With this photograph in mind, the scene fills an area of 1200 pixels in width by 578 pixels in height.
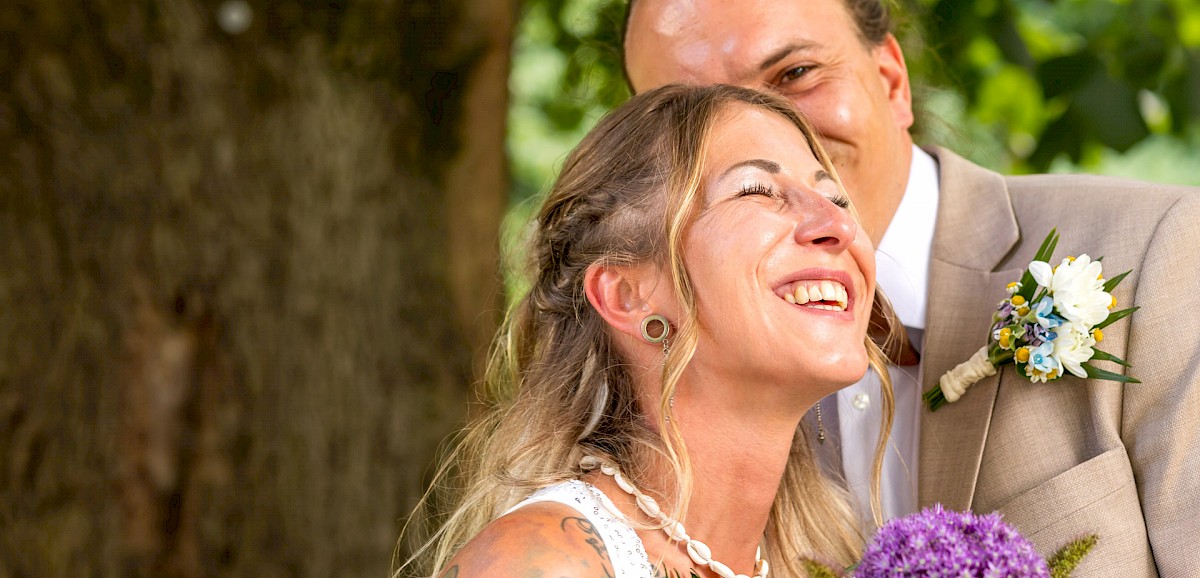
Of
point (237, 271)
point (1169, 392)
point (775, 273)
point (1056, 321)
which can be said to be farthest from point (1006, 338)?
point (237, 271)

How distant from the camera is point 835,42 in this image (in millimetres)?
3344

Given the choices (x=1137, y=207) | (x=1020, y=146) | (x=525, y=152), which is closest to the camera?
(x=1137, y=207)

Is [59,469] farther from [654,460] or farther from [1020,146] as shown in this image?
[1020,146]

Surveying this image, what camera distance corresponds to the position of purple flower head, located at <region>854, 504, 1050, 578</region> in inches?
76.4

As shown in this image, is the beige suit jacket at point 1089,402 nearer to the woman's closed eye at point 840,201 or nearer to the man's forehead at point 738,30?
the woman's closed eye at point 840,201

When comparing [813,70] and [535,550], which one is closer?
[535,550]

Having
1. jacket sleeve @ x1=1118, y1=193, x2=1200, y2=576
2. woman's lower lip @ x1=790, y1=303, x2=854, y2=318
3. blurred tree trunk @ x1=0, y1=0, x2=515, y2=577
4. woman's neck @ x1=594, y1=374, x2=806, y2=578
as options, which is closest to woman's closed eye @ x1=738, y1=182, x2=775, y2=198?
woman's lower lip @ x1=790, y1=303, x2=854, y2=318

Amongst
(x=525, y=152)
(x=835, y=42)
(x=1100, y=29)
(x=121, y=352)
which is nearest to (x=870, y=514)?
(x=835, y=42)

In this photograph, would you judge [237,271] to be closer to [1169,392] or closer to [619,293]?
[619,293]

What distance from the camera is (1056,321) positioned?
2.63 m

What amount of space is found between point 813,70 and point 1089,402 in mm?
1166

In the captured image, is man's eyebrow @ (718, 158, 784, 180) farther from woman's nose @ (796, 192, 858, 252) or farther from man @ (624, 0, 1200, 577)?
man @ (624, 0, 1200, 577)

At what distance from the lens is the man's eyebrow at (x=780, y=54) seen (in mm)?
3242

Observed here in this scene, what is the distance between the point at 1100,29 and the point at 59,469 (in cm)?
488
